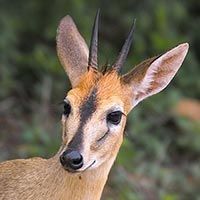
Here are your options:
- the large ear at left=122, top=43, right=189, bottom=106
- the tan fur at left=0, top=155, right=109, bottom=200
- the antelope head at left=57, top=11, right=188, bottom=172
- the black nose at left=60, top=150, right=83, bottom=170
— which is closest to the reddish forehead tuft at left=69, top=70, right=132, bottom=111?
the antelope head at left=57, top=11, right=188, bottom=172

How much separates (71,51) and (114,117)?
0.83 m

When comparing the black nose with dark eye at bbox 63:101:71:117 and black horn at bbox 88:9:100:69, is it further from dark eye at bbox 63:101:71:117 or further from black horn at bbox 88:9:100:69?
black horn at bbox 88:9:100:69

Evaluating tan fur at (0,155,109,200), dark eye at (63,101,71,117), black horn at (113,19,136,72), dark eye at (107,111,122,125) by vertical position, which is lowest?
tan fur at (0,155,109,200)

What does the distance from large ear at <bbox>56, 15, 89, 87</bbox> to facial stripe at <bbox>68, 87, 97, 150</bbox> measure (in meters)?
0.40

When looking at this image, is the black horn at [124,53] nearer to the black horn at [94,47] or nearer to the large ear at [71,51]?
the black horn at [94,47]

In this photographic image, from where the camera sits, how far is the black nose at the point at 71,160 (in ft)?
18.0

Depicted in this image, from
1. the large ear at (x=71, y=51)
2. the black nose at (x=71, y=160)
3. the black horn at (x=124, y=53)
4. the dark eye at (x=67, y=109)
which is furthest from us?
the large ear at (x=71, y=51)

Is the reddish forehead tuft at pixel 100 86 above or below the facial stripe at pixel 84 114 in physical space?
above

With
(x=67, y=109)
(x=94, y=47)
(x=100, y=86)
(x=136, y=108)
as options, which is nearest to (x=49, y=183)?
(x=67, y=109)

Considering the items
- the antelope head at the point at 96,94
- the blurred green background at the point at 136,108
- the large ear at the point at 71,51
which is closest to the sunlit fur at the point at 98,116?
the antelope head at the point at 96,94

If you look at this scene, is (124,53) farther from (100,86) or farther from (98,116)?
(98,116)

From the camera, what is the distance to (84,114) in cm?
565

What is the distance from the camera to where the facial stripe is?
218 inches

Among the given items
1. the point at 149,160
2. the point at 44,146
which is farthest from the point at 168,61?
the point at 149,160
